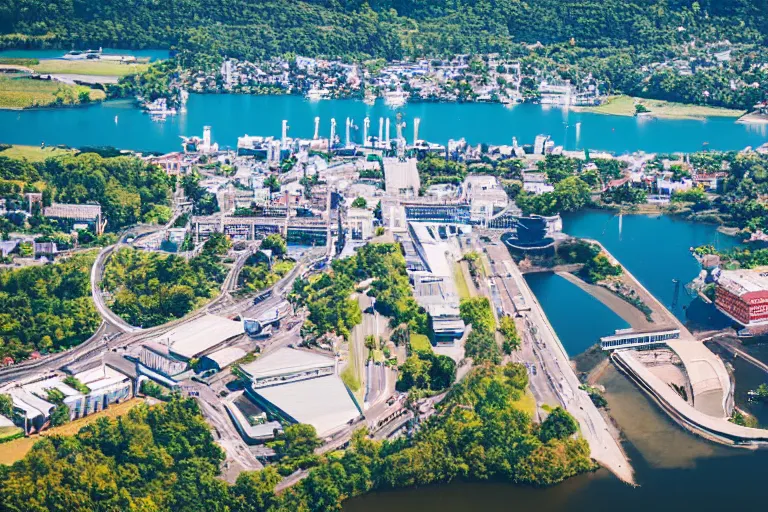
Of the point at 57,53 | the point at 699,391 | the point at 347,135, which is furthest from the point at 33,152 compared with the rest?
Answer: the point at 699,391

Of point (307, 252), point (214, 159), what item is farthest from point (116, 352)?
point (214, 159)

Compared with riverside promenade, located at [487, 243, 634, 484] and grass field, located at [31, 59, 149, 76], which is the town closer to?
riverside promenade, located at [487, 243, 634, 484]

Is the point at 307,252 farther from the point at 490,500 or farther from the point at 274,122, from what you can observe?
the point at 274,122

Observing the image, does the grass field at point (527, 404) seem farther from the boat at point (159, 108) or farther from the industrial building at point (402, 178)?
the boat at point (159, 108)

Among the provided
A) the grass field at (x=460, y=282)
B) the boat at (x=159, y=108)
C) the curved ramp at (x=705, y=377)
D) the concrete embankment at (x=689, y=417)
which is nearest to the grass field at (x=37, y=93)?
the boat at (x=159, y=108)

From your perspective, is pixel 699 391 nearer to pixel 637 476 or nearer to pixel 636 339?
pixel 636 339

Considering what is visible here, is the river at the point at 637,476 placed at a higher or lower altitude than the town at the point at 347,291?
lower
